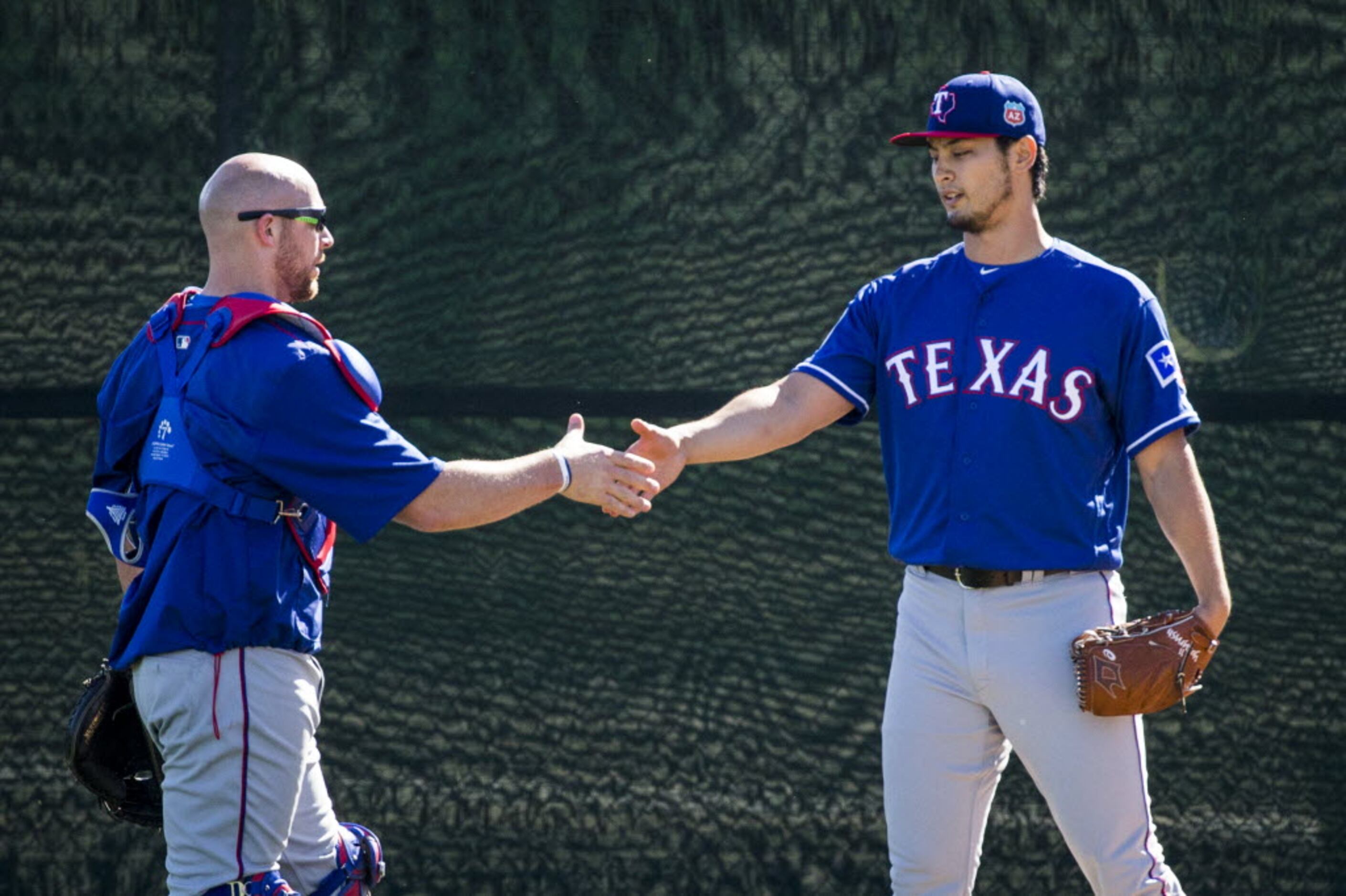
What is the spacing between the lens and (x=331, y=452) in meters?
3.16

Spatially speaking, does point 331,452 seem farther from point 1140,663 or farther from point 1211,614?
point 1211,614

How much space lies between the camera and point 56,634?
480 cm

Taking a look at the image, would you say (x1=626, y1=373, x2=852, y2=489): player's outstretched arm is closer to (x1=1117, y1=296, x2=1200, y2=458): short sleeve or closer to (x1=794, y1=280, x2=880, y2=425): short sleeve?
→ (x1=794, y1=280, x2=880, y2=425): short sleeve

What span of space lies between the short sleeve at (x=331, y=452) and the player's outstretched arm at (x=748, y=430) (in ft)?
2.30

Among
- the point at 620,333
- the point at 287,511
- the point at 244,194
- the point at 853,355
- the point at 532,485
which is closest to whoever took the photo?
the point at 287,511

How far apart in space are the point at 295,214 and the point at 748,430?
1.08 metres

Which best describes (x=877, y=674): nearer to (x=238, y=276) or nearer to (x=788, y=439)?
(x=788, y=439)

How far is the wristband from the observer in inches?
138

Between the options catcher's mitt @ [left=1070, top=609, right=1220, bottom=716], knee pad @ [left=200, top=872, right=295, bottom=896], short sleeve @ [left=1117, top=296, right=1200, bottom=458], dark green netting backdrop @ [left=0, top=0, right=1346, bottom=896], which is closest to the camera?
knee pad @ [left=200, top=872, right=295, bottom=896]

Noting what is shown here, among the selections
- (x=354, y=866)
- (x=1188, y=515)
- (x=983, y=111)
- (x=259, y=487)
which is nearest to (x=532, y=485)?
(x=259, y=487)

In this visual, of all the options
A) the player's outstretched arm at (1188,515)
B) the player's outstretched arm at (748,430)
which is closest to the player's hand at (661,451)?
the player's outstretched arm at (748,430)

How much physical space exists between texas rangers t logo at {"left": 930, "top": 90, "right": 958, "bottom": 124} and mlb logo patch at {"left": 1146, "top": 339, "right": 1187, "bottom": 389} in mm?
627

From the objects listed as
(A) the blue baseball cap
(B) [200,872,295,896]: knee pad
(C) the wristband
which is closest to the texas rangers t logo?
(A) the blue baseball cap

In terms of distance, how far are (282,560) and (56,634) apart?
1.91 metres
